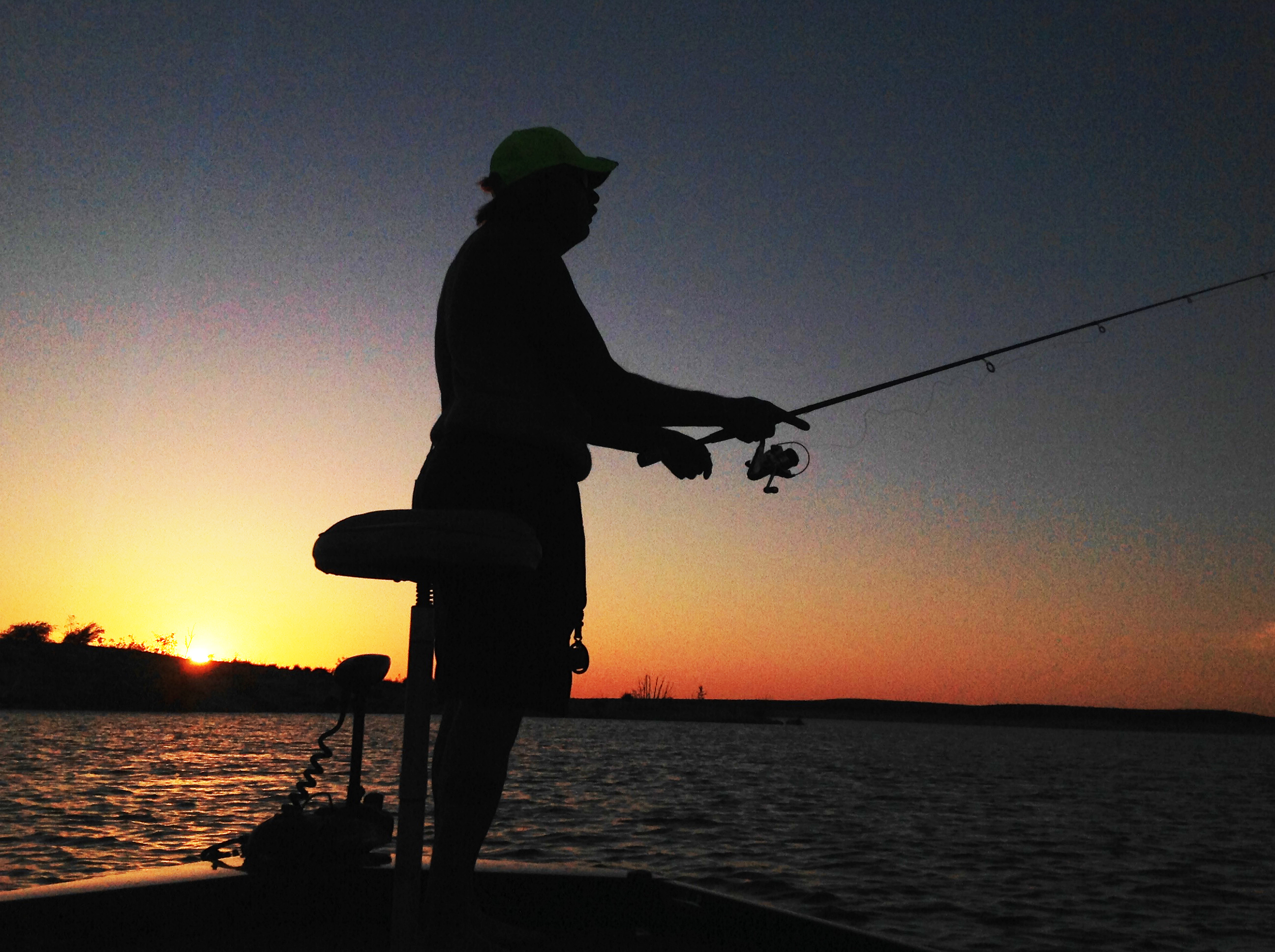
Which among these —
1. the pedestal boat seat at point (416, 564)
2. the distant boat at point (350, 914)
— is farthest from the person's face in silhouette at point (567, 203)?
the distant boat at point (350, 914)

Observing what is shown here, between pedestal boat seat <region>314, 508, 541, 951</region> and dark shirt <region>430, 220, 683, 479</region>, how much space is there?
55 centimetres

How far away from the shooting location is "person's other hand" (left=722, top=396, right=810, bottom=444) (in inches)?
100

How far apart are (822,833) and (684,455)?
1791 cm

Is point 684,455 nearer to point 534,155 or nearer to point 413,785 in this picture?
point 534,155

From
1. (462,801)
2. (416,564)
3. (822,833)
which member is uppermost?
(416,564)

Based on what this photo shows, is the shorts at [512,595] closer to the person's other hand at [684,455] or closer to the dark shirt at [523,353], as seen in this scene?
the dark shirt at [523,353]

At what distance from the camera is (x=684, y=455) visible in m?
2.79

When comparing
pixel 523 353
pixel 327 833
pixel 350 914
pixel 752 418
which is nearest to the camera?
pixel 523 353

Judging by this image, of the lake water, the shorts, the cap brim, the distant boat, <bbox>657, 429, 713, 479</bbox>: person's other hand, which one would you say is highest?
the cap brim

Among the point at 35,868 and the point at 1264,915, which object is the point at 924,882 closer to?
the point at 1264,915

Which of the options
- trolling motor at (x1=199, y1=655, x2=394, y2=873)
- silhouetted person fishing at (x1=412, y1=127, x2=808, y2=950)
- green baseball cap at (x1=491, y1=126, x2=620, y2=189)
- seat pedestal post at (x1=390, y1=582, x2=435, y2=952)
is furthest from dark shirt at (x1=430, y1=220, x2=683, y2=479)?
trolling motor at (x1=199, y1=655, x2=394, y2=873)

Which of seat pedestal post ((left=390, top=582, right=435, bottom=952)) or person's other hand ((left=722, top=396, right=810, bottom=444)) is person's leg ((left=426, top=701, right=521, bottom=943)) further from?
person's other hand ((left=722, top=396, right=810, bottom=444))

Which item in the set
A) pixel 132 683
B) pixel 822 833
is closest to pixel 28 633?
pixel 132 683

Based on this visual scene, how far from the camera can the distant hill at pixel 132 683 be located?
→ 8556cm
